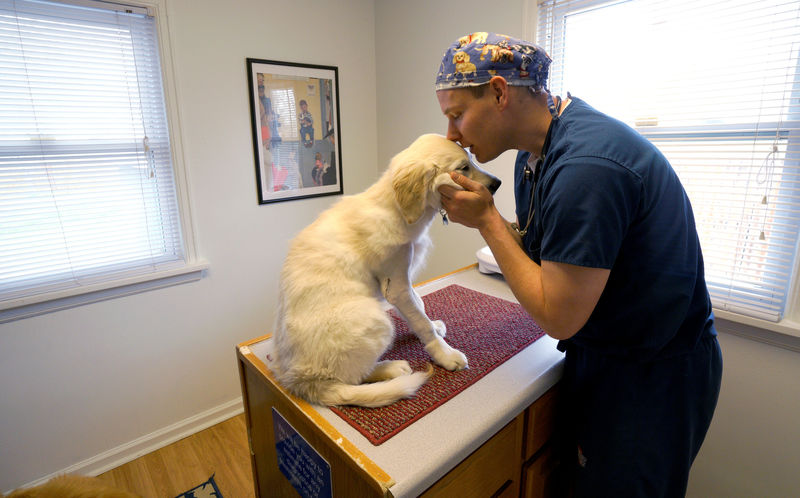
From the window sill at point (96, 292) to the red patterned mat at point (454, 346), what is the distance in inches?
53.3

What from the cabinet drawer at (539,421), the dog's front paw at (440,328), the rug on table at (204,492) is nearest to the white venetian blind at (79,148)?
the rug on table at (204,492)

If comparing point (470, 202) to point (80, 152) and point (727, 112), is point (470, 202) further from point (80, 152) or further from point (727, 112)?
point (80, 152)

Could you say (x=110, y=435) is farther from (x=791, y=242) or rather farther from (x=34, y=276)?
(x=791, y=242)

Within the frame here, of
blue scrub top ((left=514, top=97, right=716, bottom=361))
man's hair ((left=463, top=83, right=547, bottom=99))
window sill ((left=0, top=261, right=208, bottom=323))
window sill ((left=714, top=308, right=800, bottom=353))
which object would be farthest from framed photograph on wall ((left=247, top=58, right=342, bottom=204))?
window sill ((left=714, top=308, right=800, bottom=353))

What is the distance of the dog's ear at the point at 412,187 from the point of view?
41.4 inches

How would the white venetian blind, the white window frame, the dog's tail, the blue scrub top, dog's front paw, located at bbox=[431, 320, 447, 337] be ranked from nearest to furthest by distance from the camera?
the blue scrub top, the dog's tail, dog's front paw, located at bbox=[431, 320, 447, 337], the white window frame, the white venetian blind

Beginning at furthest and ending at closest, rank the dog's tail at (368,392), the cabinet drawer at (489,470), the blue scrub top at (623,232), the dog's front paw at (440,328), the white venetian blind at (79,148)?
the white venetian blind at (79,148)
the dog's front paw at (440,328)
the dog's tail at (368,392)
the cabinet drawer at (489,470)
the blue scrub top at (623,232)

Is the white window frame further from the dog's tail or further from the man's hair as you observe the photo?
the dog's tail

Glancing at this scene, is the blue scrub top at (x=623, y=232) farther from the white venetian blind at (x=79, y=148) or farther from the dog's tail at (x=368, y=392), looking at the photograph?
the white venetian blind at (x=79, y=148)

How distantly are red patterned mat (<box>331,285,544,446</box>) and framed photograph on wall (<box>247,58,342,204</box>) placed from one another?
1377 millimetres

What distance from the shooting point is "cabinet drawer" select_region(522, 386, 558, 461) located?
109 centimetres

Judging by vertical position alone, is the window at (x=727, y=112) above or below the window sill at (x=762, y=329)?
above

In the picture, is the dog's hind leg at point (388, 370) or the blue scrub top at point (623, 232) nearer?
the blue scrub top at point (623, 232)

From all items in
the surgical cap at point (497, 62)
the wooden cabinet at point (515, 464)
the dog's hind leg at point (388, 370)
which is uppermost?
the surgical cap at point (497, 62)
